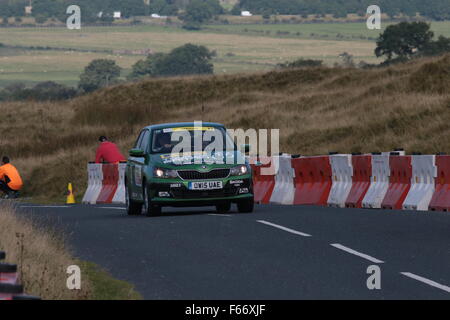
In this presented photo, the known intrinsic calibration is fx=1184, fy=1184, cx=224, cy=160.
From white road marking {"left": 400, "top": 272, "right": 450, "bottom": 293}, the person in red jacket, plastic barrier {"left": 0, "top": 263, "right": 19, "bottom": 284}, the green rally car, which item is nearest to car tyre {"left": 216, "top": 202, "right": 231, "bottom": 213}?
the green rally car

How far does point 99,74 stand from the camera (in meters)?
160

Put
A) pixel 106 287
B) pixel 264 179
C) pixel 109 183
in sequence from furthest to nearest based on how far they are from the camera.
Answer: pixel 109 183, pixel 264 179, pixel 106 287

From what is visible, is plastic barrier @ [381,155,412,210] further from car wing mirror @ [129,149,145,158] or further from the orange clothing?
Result: the orange clothing

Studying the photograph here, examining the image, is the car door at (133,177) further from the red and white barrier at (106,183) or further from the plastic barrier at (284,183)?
the red and white barrier at (106,183)

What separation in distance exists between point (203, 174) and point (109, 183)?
13.1 metres

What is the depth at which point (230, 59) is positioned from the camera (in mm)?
184500

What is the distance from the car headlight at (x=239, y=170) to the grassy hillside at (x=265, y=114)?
62.9ft

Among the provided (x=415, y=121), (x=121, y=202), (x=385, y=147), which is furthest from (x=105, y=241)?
(x=415, y=121)

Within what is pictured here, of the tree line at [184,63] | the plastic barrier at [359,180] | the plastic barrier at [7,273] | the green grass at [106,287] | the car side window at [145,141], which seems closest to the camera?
the plastic barrier at [7,273]

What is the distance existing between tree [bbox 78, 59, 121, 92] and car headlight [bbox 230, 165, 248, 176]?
5042 inches

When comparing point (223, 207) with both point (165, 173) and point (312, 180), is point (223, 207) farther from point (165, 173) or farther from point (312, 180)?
point (312, 180)

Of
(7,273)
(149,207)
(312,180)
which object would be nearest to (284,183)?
(312,180)

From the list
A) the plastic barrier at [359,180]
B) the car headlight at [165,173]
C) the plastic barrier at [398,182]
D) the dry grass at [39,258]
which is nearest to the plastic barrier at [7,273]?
the dry grass at [39,258]

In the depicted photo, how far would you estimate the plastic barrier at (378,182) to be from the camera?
21172 mm
